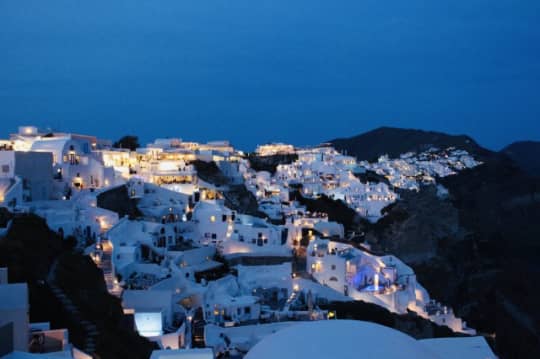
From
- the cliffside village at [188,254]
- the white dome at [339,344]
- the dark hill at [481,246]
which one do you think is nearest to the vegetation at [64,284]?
the cliffside village at [188,254]

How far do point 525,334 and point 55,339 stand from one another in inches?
1729

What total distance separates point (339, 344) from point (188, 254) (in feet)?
72.7

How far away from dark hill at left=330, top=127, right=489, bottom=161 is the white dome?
103 metres

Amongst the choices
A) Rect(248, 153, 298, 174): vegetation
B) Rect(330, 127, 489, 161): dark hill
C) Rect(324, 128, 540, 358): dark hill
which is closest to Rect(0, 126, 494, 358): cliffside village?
Rect(324, 128, 540, 358): dark hill

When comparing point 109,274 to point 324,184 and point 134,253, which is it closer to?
point 134,253

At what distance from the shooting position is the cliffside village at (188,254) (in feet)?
62.9

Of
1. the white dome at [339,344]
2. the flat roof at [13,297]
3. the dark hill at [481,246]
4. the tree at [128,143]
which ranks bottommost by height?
the dark hill at [481,246]

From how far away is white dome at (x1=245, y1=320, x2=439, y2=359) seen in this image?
15.9ft

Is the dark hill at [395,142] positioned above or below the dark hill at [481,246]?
above

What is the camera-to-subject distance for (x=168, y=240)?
2786 centimetres

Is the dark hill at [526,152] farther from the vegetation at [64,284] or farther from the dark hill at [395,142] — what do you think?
the vegetation at [64,284]

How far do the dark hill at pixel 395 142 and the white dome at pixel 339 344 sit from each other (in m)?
103

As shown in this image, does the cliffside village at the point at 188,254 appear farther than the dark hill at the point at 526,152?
No

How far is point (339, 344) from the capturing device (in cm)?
493
